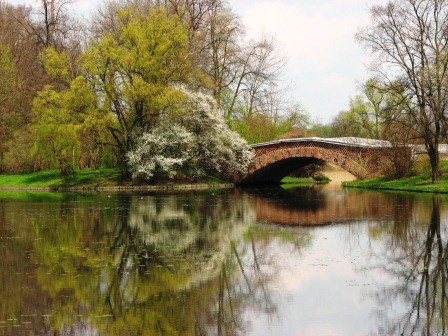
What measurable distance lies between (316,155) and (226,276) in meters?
31.3

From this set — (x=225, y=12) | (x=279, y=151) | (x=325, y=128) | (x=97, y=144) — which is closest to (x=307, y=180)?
(x=279, y=151)

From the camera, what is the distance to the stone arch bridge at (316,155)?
1480 inches

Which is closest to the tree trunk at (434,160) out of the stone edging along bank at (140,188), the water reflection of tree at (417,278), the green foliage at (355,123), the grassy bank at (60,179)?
Result: the water reflection of tree at (417,278)

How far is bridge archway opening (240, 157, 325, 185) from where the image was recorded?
1724 inches

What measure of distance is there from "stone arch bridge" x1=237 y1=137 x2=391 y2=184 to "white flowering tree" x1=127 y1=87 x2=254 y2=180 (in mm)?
1094

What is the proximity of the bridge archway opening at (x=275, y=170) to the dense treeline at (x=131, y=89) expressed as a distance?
1887 mm

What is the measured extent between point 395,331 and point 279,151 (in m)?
35.8

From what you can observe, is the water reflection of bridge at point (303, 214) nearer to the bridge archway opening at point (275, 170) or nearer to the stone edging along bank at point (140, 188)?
the stone edging along bank at point (140, 188)

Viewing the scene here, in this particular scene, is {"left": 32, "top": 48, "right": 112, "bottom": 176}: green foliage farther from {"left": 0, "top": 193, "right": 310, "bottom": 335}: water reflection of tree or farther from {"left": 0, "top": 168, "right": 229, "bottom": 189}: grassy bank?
{"left": 0, "top": 193, "right": 310, "bottom": 335}: water reflection of tree

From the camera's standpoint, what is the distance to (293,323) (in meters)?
7.18

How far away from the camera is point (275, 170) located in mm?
47188

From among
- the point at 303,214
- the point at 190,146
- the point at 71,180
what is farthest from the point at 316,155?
the point at 303,214

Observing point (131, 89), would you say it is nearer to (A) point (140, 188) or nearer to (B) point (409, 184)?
(A) point (140, 188)

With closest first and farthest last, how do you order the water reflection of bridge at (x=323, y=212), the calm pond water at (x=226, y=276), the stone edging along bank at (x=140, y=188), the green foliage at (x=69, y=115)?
the calm pond water at (x=226, y=276)
the water reflection of bridge at (x=323, y=212)
the green foliage at (x=69, y=115)
the stone edging along bank at (x=140, y=188)
